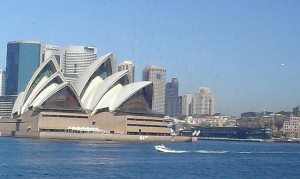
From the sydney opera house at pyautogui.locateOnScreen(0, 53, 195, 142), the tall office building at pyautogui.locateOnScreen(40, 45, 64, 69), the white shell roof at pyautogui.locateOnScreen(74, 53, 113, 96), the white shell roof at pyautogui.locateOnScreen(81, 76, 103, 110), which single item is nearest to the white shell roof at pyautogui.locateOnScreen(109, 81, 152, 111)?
the sydney opera house at pyautogui.locateOnScreen(0, 53, 195, 142)

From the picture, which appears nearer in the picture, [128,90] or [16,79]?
[128,90]

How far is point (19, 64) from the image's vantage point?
477ft

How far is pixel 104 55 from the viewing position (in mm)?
82938

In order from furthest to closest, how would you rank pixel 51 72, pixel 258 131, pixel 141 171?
1. pixel 258 131
2. pixel 51 72
3. pixel 141 171

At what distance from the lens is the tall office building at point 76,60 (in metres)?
162

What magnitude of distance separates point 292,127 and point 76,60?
191 ft

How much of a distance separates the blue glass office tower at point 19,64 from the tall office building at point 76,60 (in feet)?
46.8

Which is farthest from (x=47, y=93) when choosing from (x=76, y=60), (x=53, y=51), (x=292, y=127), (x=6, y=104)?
(x=292, y=127)

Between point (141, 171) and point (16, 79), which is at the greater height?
point (16, 79)

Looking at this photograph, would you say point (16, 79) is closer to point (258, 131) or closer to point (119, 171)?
point (258, 131)

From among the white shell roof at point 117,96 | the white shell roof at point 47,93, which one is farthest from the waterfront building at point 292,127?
the white shell roof at point 47,93

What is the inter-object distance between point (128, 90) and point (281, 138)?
7212cm

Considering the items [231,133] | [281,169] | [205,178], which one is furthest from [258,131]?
[205,178]

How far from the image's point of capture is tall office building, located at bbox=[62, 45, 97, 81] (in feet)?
533
